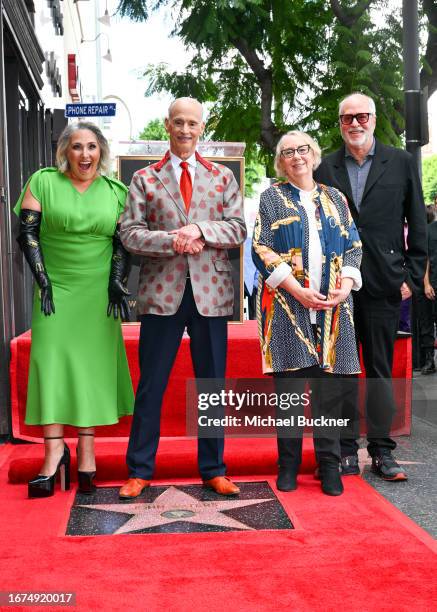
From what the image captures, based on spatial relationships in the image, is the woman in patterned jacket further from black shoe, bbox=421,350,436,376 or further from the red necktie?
black shoe, bbox=421,350,436,376

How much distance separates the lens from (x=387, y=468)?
4.88 metres

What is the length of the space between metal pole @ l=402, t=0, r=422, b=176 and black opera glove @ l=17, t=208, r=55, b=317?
485 cm

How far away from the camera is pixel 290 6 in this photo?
1066cm

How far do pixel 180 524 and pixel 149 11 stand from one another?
8.21m

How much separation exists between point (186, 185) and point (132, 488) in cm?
156

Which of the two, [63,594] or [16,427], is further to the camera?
[16,427]

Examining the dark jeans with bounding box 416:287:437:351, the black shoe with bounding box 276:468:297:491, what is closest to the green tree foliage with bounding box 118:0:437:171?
the dark jeans with bounding box 416:287:437:351

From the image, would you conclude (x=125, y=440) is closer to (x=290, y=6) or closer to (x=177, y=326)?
(x=177, y=326)

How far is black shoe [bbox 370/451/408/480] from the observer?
4852 millimetres

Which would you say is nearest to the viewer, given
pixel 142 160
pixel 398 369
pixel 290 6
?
pixel 398 369

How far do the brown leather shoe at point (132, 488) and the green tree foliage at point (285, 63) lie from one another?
7.06m

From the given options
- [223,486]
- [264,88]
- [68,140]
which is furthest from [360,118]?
[264,88]

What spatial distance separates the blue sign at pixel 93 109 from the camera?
9234mm

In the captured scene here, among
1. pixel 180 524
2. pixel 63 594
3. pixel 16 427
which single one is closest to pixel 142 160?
pixel 16 427
